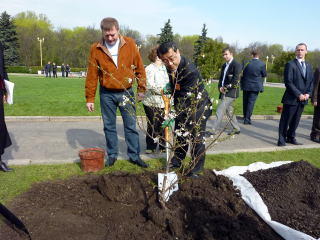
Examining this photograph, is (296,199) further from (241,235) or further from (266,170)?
(241,235)

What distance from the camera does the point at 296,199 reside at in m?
3.48

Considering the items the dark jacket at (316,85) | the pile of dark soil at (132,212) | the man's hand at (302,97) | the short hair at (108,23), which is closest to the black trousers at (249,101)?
the dark jacket at (316,85)

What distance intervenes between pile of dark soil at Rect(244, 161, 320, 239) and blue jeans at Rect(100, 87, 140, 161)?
6.11 ft

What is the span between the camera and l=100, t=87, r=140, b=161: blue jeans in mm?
4406

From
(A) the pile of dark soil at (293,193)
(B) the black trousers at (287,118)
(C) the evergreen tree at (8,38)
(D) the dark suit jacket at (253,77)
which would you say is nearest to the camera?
(A) the pile of dark soil at (293,193)

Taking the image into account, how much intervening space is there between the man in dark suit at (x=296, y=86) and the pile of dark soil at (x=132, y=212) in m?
3.29

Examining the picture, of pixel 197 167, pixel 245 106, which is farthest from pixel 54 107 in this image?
pixel 197 167

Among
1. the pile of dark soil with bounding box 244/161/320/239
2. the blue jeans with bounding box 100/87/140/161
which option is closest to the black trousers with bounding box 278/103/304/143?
the pile of dark soil with bounding box 244/161/320/239

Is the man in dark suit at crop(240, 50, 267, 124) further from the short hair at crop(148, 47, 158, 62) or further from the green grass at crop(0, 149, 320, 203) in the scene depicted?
the short hair at crop(148, 47, 158, 62)

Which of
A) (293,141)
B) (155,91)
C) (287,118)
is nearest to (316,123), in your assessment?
(293,141)

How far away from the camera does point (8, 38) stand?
4928 cm

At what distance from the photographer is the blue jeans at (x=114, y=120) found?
14.5 feet

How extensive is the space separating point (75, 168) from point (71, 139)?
2086 millimetres

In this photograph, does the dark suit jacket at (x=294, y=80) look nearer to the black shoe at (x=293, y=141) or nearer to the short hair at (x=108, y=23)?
the black shoe at (x=293, y=141)
